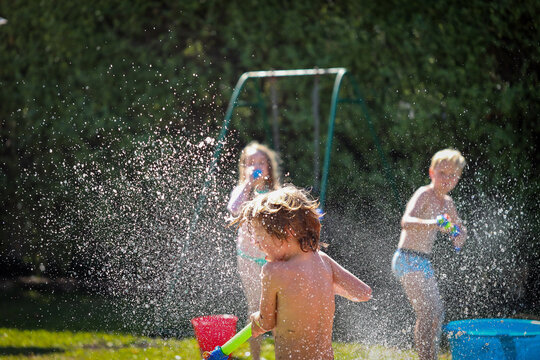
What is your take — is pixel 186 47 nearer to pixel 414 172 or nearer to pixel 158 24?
pixel 158 24

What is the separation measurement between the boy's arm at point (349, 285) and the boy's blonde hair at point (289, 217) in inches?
5.3

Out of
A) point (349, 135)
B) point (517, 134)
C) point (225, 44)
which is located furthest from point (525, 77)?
point (225, 44)

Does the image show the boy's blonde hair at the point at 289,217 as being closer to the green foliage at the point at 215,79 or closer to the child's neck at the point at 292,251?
the child's neck at the point at 292,251

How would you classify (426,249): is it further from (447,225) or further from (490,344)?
(490,344)

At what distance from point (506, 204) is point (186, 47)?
3.59 meters

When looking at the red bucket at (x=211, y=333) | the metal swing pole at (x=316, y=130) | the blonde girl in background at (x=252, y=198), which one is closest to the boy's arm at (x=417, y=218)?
the blonde girl in background at (x=252, y=198)

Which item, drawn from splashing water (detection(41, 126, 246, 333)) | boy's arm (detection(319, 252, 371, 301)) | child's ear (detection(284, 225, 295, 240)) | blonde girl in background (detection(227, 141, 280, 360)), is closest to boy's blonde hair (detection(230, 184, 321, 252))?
child's ear (detection(284, 225, 295, 240))

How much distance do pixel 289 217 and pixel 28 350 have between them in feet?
9.11

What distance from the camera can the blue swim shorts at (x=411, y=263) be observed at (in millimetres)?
4012

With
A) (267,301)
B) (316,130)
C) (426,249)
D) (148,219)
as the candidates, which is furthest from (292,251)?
(148,219)

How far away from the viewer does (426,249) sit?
13.5 feet

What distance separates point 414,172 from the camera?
6293 mm

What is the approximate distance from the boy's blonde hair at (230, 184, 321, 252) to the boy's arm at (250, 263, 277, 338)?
0.14 metres

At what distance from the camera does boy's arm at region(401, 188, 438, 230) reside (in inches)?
158
